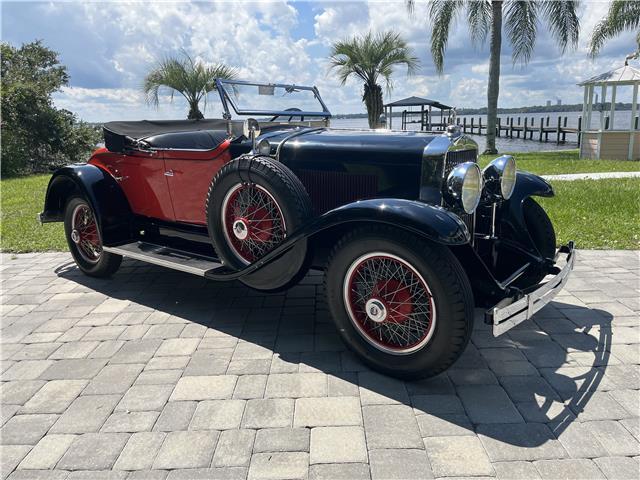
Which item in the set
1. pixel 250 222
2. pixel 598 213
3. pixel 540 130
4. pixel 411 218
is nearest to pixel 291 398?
pixel 411 218

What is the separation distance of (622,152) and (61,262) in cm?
1522

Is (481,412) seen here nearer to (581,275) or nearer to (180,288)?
(581,275)

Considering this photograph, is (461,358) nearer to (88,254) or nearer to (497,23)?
(88,254)

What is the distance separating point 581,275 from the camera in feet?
15.3

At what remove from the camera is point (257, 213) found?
11.8 feet

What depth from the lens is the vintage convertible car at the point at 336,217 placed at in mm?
2775

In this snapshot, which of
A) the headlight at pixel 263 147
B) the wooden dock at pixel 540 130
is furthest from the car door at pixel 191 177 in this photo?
the wooden dock at pixel 540 130

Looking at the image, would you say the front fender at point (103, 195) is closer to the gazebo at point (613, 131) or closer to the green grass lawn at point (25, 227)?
the green grass lawn at point (25, 227)

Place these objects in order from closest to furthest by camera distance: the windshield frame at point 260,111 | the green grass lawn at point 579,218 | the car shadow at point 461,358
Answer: the car shadow at point 461,358 → the windshield frame at point 260,111 → the green grass lawn at point 579,218

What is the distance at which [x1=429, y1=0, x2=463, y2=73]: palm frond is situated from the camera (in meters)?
15.4

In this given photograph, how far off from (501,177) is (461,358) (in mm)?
1417

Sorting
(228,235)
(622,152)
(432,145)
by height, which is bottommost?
(622,152)

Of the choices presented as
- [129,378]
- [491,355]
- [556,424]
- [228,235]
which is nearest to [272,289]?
[228,235]

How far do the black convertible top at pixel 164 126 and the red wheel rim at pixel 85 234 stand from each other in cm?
92
